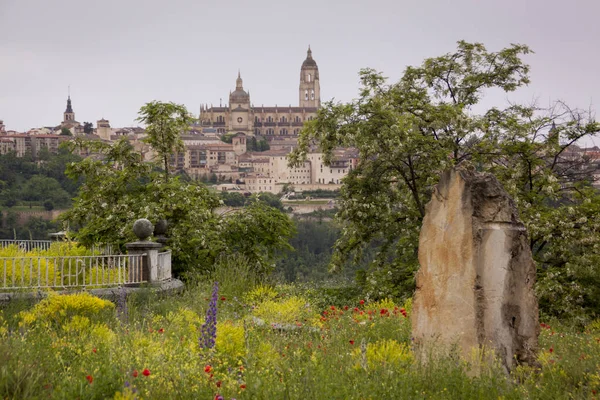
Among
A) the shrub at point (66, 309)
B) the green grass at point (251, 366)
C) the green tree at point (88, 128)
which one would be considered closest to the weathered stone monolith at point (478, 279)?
the green grass at point (251, 366)

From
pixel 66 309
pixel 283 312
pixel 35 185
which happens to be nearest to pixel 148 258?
pixel 283 312

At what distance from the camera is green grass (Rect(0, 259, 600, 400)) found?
4.68m

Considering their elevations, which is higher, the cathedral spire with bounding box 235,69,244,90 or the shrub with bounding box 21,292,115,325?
the cathedral spire with bounding box 235,69,244,90

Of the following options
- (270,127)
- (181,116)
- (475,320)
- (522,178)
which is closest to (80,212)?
(181,116)

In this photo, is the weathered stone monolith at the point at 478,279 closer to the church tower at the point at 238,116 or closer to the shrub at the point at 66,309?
the shrub at the point at 66,309

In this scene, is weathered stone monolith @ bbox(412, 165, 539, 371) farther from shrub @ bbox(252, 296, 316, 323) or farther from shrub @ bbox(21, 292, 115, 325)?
shrub @ bbox(21, 292, 115, 325)

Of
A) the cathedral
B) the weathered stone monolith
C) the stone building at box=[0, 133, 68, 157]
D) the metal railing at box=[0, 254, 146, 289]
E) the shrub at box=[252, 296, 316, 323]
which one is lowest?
the shrub at box=[252, 296, 316, 323]

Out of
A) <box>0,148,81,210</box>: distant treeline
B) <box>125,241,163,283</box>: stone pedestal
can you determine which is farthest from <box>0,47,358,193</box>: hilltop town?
<box>125,241,163,283</box>: stone pedestal

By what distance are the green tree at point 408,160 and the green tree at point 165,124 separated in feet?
10.5

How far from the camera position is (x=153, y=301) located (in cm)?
1070

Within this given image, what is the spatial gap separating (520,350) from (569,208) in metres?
7.29

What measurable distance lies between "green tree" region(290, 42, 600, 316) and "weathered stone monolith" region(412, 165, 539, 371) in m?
6.57

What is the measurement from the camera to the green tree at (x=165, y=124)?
663 inches

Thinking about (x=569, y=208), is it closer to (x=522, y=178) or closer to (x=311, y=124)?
(x=522, y=178)
